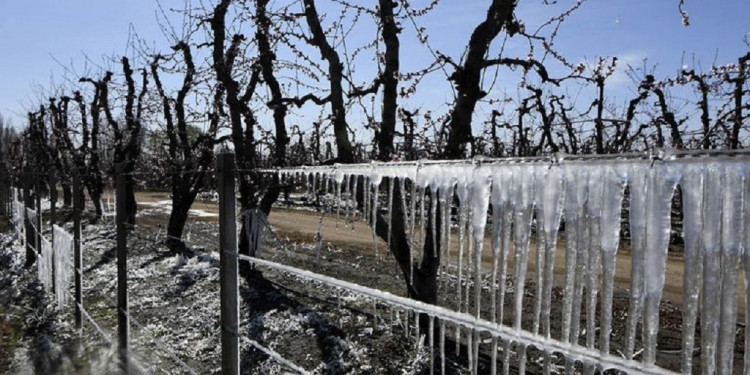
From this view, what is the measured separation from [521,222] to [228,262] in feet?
5.10

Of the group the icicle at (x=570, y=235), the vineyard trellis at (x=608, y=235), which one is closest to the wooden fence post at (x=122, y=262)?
the vineyard trellis at (x=608, y=235)

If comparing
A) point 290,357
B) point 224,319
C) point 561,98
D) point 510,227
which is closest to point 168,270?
point 290,357

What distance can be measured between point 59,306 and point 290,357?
129 inches

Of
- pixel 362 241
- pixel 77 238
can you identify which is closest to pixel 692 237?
pixel 77 238

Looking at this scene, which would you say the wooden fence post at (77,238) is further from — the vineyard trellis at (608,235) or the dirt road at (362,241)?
the vineyard trellis at (608,235)

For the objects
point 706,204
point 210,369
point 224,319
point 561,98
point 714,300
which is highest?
point 561,98

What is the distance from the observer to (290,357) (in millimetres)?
4879

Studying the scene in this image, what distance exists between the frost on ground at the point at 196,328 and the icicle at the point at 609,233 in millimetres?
2401

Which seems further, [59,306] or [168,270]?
[168,270]

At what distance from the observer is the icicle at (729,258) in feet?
2.69

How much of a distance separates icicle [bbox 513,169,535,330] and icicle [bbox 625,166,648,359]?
220 millimetres

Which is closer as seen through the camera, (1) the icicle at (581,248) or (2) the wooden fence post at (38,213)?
(1) the icicle at (581,248)

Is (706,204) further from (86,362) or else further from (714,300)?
(86,362)

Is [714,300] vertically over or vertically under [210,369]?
over
